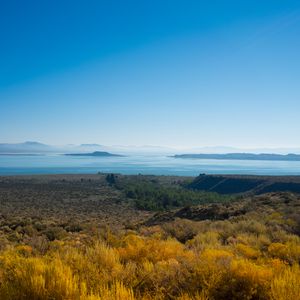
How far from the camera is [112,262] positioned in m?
6.14

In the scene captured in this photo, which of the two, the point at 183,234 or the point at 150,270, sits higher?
Result: the point at 150,270

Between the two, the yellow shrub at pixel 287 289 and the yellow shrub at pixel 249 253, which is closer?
the yellow shrub at pixel 287 289

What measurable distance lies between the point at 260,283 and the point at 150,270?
1678 millimetres

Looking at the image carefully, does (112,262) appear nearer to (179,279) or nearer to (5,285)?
(179,279)

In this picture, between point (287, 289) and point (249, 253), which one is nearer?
point (287, 289)

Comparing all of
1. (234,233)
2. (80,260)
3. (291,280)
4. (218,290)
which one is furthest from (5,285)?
(234,233)

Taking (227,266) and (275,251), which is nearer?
(227,266)

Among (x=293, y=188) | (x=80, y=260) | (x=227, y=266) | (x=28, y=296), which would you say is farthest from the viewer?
(x=293, y=188)

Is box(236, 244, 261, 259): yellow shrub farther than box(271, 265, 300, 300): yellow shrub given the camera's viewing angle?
Yes

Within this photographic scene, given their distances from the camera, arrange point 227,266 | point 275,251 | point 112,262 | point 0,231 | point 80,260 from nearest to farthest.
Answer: point 227,266 < point 80,260 < point 112,262 < point 275,251 < point 0,231

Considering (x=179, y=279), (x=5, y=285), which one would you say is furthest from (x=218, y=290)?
(x=5, y=285)

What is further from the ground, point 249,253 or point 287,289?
point 287,289

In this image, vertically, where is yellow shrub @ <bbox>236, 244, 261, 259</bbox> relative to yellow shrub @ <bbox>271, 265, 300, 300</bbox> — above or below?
below

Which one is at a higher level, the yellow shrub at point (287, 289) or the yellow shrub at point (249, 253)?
the yellow shrub at point (287, 289)
